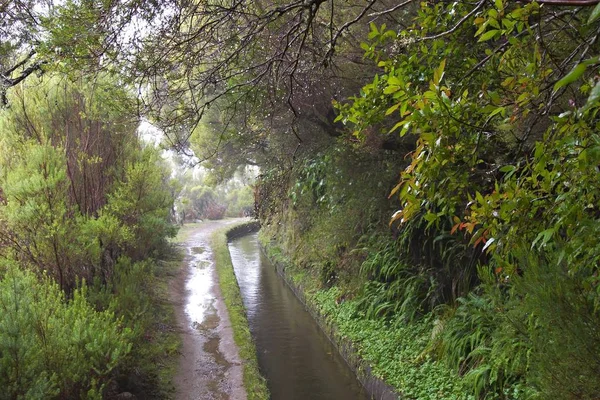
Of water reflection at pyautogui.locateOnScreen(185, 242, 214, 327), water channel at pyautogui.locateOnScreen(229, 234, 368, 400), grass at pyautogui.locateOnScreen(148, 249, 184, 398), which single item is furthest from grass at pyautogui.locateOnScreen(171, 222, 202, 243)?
grass at pyautogui.locateOnScreen(148, 249, 184, 398)

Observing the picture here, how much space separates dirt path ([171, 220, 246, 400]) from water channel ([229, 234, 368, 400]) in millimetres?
690

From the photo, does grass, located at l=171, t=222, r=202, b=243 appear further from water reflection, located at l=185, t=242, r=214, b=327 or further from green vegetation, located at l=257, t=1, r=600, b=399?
green vegetation, located at l=257, t=1, r=600, b=399

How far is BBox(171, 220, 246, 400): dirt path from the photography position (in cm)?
604

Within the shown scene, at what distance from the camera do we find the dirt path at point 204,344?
238 inches

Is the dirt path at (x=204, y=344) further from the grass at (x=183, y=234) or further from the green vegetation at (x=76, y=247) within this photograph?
the grass at (x=183, y=234)

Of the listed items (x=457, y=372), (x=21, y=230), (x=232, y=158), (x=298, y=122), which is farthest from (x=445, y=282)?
(x=232, y=158)

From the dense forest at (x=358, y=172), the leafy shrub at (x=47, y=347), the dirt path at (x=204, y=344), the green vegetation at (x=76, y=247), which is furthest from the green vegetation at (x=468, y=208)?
the leafy shrub at (x=47, y=347)

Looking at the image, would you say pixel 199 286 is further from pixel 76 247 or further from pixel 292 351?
pixel 76 247

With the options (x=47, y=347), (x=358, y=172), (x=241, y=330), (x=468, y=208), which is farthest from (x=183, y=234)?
(x=468, y=208)

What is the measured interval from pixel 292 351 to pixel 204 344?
1.57 metres

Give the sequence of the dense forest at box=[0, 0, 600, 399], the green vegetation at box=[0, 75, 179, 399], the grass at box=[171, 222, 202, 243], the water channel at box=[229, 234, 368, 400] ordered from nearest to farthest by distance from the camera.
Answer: the dense forest at box=[0, 0, 600, 399]
the green vegetation at box=[0, 75, 179, 399]
the water channel at box=[229, 234, 368, 400]
the grass at box=[171, 222, 202, 243]

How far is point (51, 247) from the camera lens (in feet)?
20.8

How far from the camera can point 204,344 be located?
7758 mm

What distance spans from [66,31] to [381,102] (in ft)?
9.01
